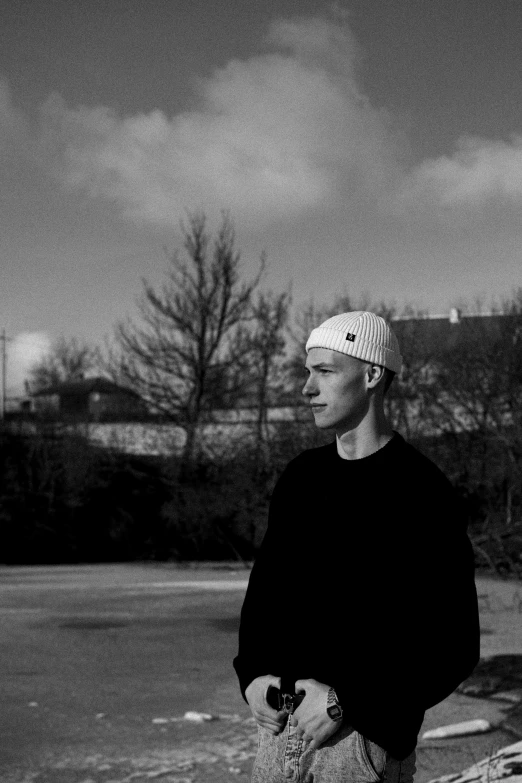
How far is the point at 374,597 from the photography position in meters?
2.67

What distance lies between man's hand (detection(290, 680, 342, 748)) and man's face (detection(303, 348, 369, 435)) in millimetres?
672

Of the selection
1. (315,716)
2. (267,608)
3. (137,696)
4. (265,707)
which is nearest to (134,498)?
(137,696)

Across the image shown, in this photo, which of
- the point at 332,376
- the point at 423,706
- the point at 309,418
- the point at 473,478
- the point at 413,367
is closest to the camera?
the point at 423,706

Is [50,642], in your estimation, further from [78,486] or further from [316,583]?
[78,486]

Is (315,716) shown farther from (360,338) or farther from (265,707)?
(360,338)

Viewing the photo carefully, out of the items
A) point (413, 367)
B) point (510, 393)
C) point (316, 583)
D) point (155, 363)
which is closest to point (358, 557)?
point (316, 583)

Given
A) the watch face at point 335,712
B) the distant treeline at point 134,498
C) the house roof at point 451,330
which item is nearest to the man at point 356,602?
the watch face at point 335,712

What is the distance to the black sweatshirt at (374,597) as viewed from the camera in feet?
8.58

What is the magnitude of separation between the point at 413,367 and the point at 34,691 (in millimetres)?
20259

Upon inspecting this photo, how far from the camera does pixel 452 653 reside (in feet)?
8.63

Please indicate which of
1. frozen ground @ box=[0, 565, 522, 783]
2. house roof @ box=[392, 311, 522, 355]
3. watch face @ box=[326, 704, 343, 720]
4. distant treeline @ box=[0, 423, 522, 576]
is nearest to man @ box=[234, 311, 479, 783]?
watch face @ box=[326, 704, 343, 720]

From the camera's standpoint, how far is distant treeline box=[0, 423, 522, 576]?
25734 mm

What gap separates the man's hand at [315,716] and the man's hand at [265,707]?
61 mm

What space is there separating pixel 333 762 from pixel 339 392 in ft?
3.06
